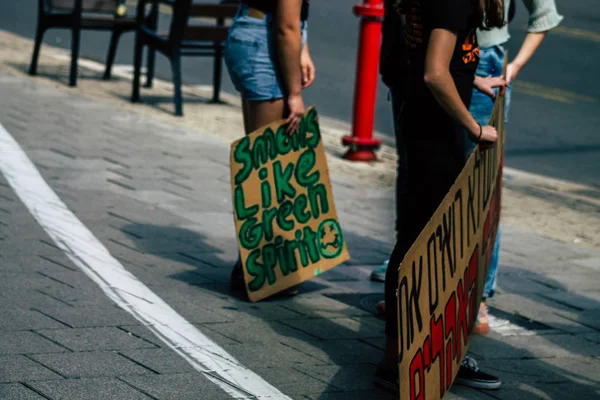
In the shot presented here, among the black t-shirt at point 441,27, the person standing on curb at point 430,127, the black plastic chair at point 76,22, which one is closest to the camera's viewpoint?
the black t-shirt at point 441,27

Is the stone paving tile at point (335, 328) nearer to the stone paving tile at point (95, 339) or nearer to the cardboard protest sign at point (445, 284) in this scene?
the cardboard protest sign at point (445, 284)

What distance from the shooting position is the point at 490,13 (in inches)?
146

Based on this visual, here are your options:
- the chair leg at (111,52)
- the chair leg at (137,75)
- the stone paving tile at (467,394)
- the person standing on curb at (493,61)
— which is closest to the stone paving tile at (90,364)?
the stone paving tile at (467,394)

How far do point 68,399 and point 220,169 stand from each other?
13.0 ft

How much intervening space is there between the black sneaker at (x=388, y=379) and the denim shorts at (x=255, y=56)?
4.51 feet

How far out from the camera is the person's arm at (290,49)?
14.4ft

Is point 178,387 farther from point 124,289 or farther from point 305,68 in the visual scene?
point 305,68

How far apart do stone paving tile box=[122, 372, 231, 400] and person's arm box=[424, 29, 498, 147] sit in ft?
4.04

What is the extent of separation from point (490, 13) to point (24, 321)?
2.08 m

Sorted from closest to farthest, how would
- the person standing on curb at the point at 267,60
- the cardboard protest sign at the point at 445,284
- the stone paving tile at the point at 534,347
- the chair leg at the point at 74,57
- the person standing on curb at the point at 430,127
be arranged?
the cardboard protest sign at the point at 445,284
the person standing on curb at the point at 430,127
the stone paving tile at the point at 534,347
the person standing on curb at the point at 267,60
the chair leg at the point at 74,57

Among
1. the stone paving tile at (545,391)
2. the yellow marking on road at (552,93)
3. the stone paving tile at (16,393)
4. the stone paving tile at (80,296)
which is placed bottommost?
the yellow marking on road at (552,93)

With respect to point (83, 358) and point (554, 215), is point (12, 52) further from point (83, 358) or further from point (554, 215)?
point (83, 358)

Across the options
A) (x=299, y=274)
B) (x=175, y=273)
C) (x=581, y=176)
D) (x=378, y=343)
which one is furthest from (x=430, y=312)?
(x=581, y=176)

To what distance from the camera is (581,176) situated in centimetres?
862
